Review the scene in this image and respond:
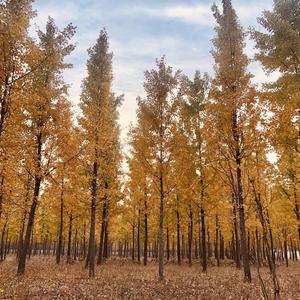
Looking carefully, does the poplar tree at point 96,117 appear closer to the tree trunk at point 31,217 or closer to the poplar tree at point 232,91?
the tree trunk at point 31,217

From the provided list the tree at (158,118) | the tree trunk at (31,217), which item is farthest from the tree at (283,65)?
the tree trunk at (31,217)

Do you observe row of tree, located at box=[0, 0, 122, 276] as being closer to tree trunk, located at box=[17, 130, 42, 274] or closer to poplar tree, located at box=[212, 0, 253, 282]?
tree trunk, located at box=[17, 130, 42, 274]

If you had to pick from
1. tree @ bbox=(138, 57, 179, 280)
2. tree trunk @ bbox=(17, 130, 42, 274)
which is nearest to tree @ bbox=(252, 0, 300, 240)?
tree @ bbox=(138, 57, 179, 280)

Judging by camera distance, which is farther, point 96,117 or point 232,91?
point 96,117

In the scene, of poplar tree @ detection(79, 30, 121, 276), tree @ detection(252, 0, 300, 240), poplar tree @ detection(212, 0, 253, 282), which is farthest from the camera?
poplar tree @ detection(79, 30, 121, 276)

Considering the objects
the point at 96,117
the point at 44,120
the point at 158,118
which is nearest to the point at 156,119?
the point at 158,118

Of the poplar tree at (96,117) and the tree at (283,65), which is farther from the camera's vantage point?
the poplar tree at (96,117)

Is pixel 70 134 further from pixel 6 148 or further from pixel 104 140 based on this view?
pixel 6 148

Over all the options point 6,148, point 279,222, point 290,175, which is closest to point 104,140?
point 6,148

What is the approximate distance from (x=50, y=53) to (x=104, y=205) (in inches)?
551

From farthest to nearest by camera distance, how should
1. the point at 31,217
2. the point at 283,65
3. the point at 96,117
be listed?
1. the point at 96,117
2. the point at 31,217
3. the point at 283,65

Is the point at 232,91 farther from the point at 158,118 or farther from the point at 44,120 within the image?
the point at 44,120

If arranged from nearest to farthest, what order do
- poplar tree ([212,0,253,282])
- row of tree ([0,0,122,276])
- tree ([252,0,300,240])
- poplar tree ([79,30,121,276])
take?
row of tree ([0,0,122,276])
tree ([252,0,300,240])
poplar tree ([212,0,253,282])
poplar tree ([79,30,121,276])

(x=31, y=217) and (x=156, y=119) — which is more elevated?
(x=156, y=119)
